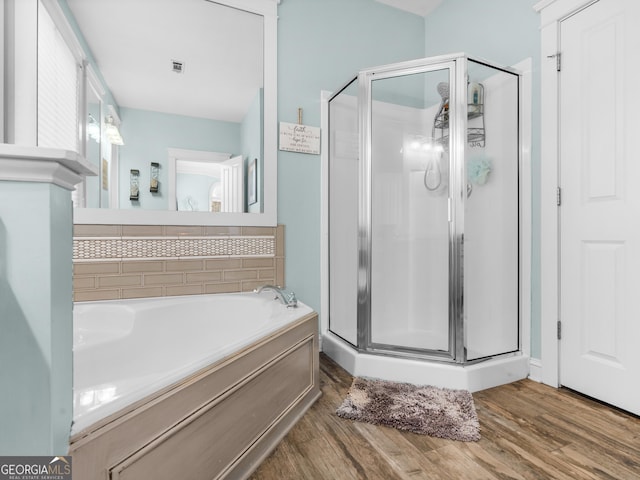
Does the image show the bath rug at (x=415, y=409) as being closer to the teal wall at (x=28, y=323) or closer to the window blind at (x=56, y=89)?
the teal wall at (x=28, y=323)

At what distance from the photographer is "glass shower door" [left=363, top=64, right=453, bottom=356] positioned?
205 centimetres

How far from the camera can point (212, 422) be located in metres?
1.05

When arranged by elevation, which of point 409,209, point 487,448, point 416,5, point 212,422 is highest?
point 416,5

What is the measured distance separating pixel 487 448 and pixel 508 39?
7.51ft

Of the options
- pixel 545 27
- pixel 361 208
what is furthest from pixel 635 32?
pixel 361 208

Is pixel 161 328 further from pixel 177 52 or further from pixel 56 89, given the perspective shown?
pixel 177 52

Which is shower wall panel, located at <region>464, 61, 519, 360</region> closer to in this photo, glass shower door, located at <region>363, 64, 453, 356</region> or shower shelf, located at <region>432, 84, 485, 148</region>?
shower shelf, located at <region>432, 84, 485, 148</region>

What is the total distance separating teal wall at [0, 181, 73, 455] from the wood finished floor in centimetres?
82

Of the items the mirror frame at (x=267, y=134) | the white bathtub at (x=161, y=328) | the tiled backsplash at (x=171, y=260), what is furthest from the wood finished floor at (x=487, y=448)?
the mirror frame at (x=267, y=134)

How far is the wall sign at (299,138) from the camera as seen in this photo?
2.37 m

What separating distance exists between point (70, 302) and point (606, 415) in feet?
7.05

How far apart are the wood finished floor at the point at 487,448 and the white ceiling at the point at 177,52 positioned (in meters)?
1.85

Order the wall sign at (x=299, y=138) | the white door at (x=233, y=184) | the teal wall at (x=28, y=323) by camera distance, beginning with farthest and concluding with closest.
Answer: the wall sign at (x=299, y=138), the white door at (x=233, y=184), the teal wall at (x=28, y=323)

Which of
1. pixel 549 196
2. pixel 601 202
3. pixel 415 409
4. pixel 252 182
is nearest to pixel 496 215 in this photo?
pixel 549 196
